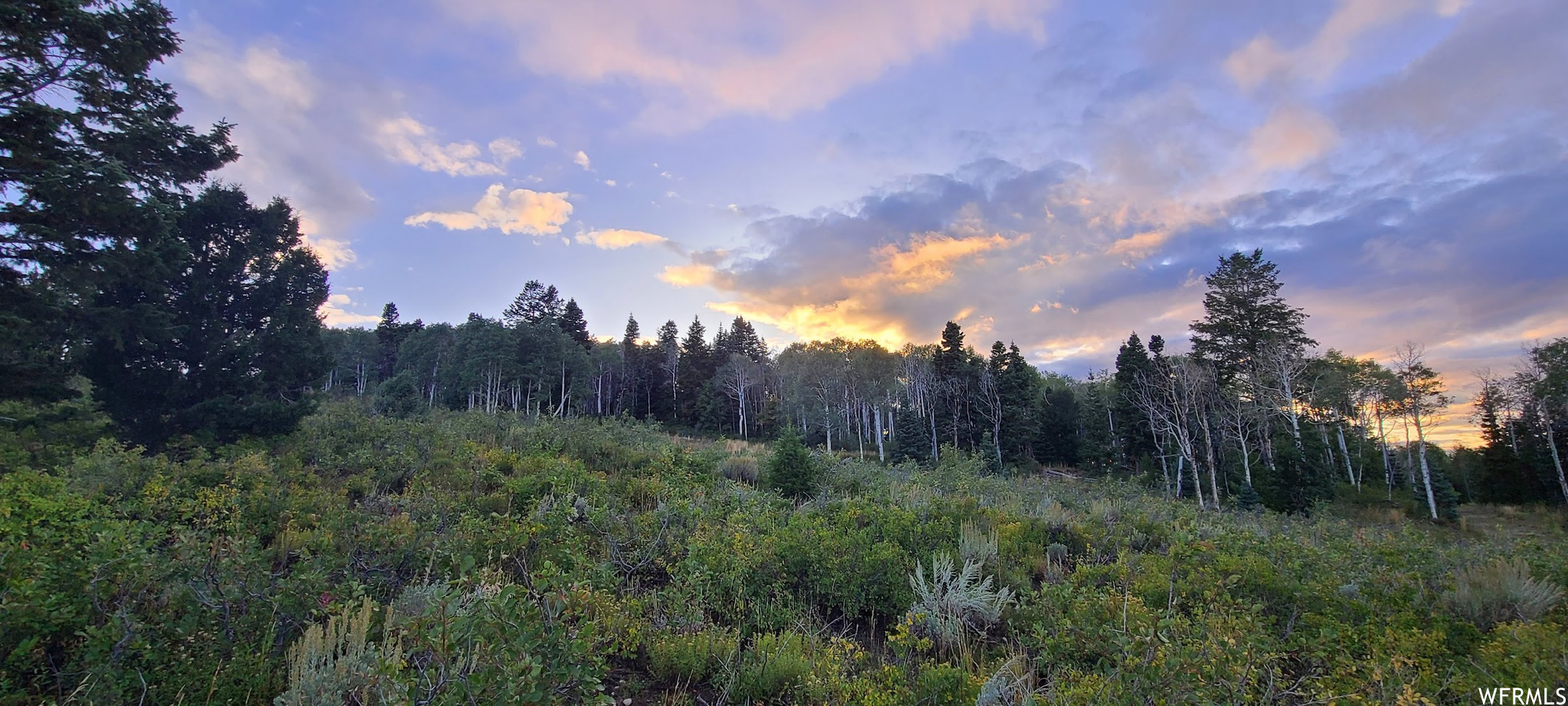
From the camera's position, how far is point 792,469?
10.3 metres

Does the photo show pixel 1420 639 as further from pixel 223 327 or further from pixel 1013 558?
pixel 223 327

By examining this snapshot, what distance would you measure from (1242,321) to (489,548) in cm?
3823

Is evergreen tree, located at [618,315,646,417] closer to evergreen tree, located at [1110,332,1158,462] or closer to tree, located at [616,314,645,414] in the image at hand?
tree, located at [616,314,645,414]

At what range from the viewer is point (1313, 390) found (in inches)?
1077

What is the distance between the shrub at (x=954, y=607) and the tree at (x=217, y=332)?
1372cm

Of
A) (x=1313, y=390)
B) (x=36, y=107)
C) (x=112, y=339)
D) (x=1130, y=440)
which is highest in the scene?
(x=36, y=107)

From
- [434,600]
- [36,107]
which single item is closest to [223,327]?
[36,107]

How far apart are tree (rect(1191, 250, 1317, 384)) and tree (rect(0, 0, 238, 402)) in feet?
131

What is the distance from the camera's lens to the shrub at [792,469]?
32.7 feet

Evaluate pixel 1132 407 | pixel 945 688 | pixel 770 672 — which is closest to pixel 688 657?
pixel 770 672

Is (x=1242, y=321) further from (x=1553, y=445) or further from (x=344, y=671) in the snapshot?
(x=344, y=671)

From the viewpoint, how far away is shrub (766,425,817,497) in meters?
9.98

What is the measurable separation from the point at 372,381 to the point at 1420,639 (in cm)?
6659

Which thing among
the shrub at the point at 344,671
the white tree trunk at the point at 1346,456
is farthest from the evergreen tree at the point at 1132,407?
the shrub at the point at 344,671
